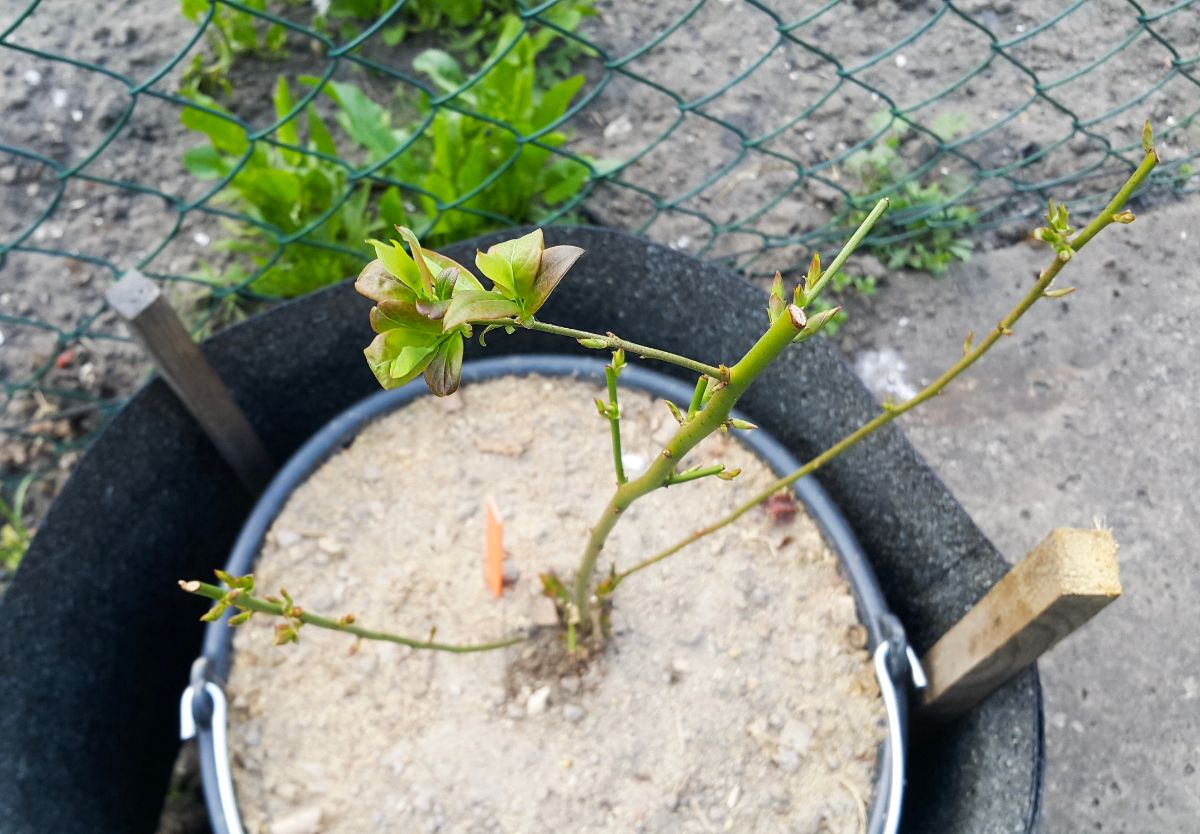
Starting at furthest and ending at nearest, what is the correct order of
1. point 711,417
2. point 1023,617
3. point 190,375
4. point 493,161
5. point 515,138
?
point 493,161, point 515,138, point 190,375, point 1023,617, point 711,417

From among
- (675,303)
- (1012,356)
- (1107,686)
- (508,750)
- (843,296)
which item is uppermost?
(675,303)

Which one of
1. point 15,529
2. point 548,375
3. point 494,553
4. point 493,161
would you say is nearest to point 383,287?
point 494,553

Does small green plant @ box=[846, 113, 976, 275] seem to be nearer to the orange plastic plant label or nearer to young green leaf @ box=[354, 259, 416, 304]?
the orange plastic plant label

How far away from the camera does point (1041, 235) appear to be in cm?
60

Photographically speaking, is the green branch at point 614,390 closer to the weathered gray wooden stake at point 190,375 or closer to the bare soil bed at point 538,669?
the bare soil bed at point 538,669

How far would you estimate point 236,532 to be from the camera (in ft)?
4.69

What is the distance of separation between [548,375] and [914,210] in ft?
2.63

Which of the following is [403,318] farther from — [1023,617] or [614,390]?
[1023,617]

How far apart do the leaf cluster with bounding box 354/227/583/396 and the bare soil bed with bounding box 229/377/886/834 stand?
0.68 meters

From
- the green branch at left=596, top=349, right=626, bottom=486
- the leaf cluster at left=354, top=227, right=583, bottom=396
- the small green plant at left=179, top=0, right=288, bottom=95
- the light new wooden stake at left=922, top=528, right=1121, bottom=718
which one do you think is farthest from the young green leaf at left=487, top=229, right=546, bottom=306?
the small green plant at left=179, top=0, right=288, bottom=95

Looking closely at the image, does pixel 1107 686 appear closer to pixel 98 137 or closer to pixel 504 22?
pixel 504 22

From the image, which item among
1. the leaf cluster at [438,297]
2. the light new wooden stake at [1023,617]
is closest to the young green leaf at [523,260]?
the leaf cluster at [438,297]

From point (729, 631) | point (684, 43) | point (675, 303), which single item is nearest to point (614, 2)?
point (684, 43)

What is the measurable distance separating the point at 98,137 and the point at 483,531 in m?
1.23
